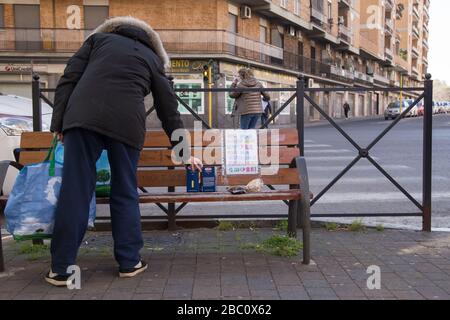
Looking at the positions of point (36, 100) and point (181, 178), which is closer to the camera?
point (181, 178)

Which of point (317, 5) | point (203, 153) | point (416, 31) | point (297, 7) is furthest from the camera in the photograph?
point (416, 31)

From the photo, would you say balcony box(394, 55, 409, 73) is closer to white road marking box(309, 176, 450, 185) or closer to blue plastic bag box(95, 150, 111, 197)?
white road marking box(309, 176, 450, 185)

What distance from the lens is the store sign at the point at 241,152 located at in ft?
16.2

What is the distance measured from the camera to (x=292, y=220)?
5004mm

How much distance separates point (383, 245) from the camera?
4828 millimetres

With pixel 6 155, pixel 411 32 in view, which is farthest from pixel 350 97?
pixel 6 155

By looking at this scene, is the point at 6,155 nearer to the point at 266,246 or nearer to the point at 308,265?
the point at 266,246

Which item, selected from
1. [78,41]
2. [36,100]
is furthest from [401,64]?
[36,100]

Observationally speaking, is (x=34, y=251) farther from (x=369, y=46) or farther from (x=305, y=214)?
(x=369, y=46)

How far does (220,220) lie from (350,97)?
55.9 meters

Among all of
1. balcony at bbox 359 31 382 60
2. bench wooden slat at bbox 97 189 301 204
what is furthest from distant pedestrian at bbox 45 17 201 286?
balcony at bbox 359 31 382 60

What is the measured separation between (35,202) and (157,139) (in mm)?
1484

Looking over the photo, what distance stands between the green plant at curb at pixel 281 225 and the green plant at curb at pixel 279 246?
50cm

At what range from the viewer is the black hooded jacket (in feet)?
11.9
